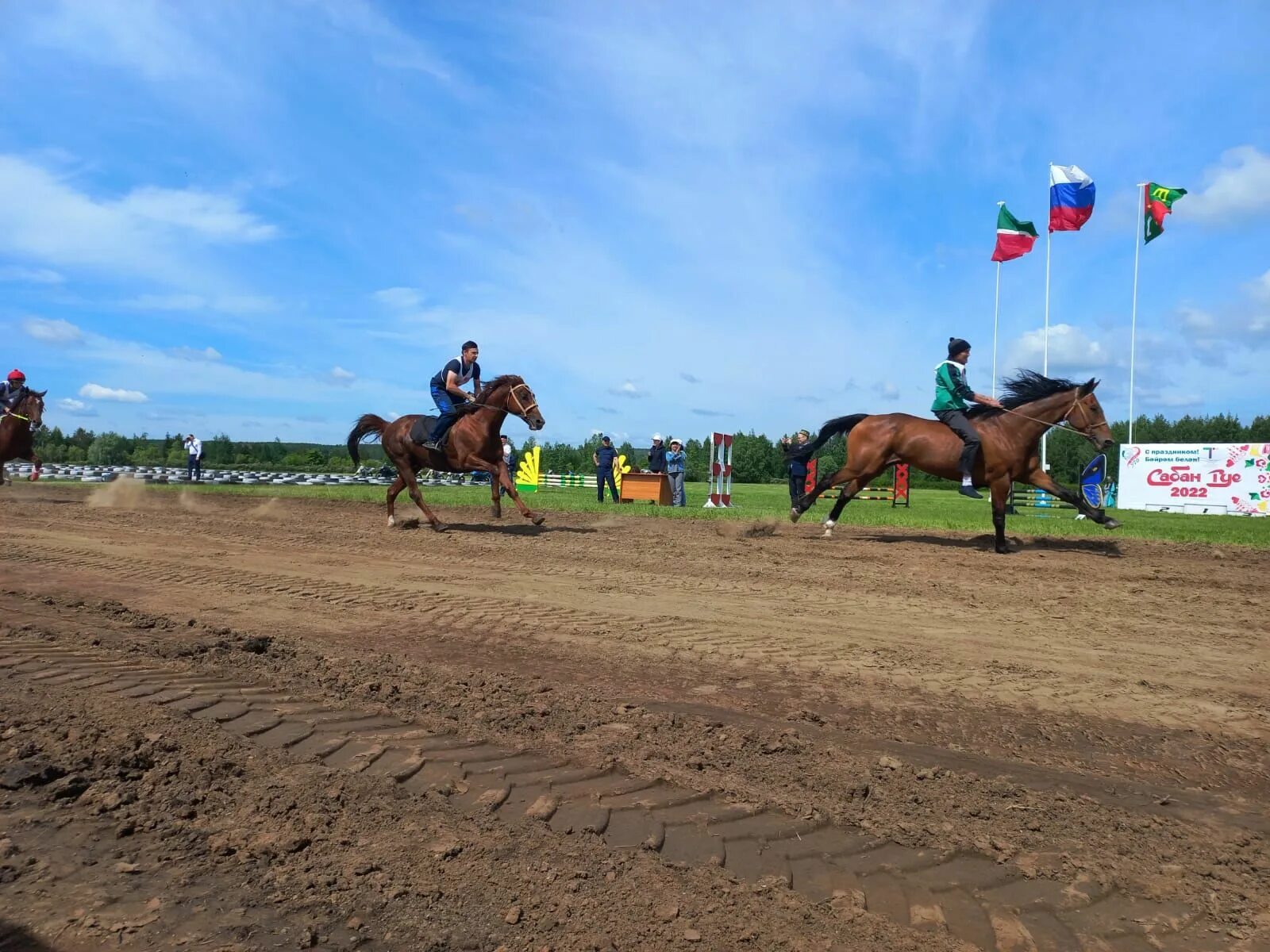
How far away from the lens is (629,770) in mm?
3533

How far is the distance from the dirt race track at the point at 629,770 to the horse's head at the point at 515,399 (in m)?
5.19

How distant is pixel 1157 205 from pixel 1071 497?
24.8m

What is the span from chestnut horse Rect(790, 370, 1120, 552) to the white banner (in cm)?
1803

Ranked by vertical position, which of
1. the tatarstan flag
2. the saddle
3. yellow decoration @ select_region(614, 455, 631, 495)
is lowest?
yellow decoration @ select_region(614, 455, 631, 495)

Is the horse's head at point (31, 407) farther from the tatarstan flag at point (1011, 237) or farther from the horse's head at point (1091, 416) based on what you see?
the tatarstan flag at point (1011, 237)

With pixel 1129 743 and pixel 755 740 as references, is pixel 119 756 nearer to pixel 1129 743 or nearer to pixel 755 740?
pixel 755 740

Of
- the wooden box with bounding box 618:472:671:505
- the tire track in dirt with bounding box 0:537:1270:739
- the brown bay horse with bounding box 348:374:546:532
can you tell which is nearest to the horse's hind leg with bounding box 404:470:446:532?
the brown bay horse with bounding box 348:374:546:532

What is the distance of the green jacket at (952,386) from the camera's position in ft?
38.9

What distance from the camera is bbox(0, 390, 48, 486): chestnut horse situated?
1683 cm

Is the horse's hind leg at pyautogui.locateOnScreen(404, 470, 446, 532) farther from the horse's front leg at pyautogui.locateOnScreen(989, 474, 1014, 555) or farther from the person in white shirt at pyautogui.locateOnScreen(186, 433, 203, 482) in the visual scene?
the person in white shirt at pyautogui.locateOnScreen(186, 433, 203, 482)

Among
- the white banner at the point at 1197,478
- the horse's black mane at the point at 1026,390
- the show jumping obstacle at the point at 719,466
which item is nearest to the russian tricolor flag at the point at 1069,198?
the white banner at the point at 1197,478

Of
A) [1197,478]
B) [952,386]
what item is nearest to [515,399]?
[952,386]

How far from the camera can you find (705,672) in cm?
509

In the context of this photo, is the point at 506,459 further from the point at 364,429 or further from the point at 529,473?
the point at 364,429
